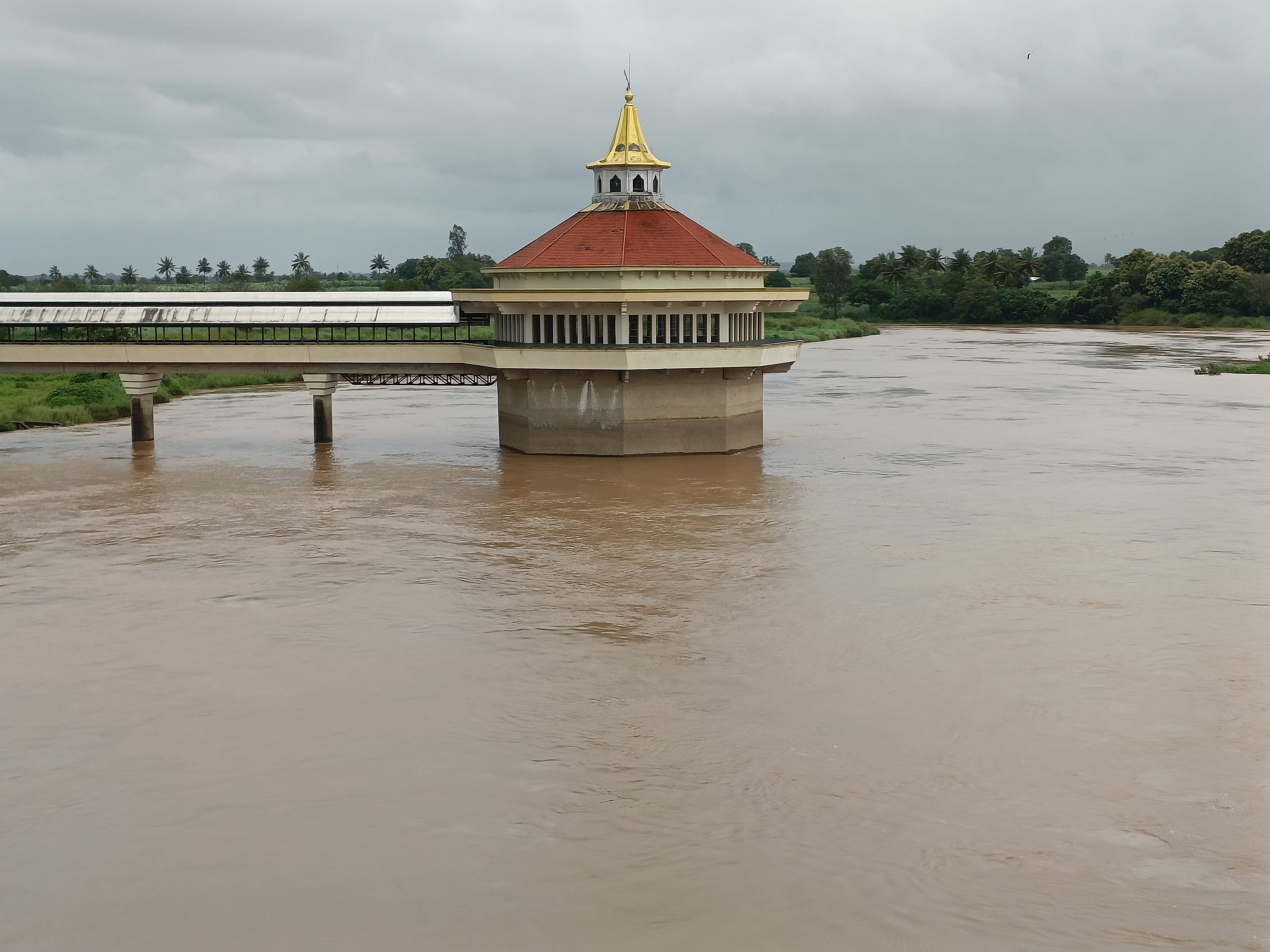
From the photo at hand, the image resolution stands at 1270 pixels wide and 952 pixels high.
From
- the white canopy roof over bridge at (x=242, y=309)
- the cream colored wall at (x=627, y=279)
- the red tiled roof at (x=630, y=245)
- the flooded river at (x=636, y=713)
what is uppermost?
the red tiled roof at (x=630, y=245)

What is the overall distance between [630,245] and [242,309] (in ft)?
36.5

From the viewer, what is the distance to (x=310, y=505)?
29344 mm

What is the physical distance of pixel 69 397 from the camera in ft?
157

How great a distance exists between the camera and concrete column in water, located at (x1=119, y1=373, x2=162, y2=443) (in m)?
37.7

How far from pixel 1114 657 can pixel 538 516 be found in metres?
13.5

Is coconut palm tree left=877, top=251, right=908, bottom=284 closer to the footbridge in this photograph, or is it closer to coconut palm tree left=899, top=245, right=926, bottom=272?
coconut palm tree left=899, top=245, right=926, bottom=272

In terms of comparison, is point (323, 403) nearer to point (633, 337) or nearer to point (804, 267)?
point (633, 337)

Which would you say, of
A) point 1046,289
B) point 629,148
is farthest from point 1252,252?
point 629,148

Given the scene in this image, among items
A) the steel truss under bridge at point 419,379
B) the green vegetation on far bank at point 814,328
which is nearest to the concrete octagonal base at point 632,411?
the steel truss under bridge at point 419,379

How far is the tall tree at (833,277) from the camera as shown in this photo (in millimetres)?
124562

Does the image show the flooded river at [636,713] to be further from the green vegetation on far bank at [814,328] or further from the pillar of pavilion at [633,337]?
the green vegetation on far bank at [814,328]

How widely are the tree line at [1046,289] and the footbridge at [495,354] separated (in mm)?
74712

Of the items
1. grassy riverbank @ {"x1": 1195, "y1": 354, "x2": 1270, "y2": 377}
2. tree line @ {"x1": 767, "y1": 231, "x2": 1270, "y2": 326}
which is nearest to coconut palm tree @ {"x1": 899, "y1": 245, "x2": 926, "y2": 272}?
tree line @ {"x1": 767, "y1": 231, "x2": 1270, "y2": 326}

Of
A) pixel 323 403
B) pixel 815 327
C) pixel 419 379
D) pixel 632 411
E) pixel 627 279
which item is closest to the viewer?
pixel 627 279
